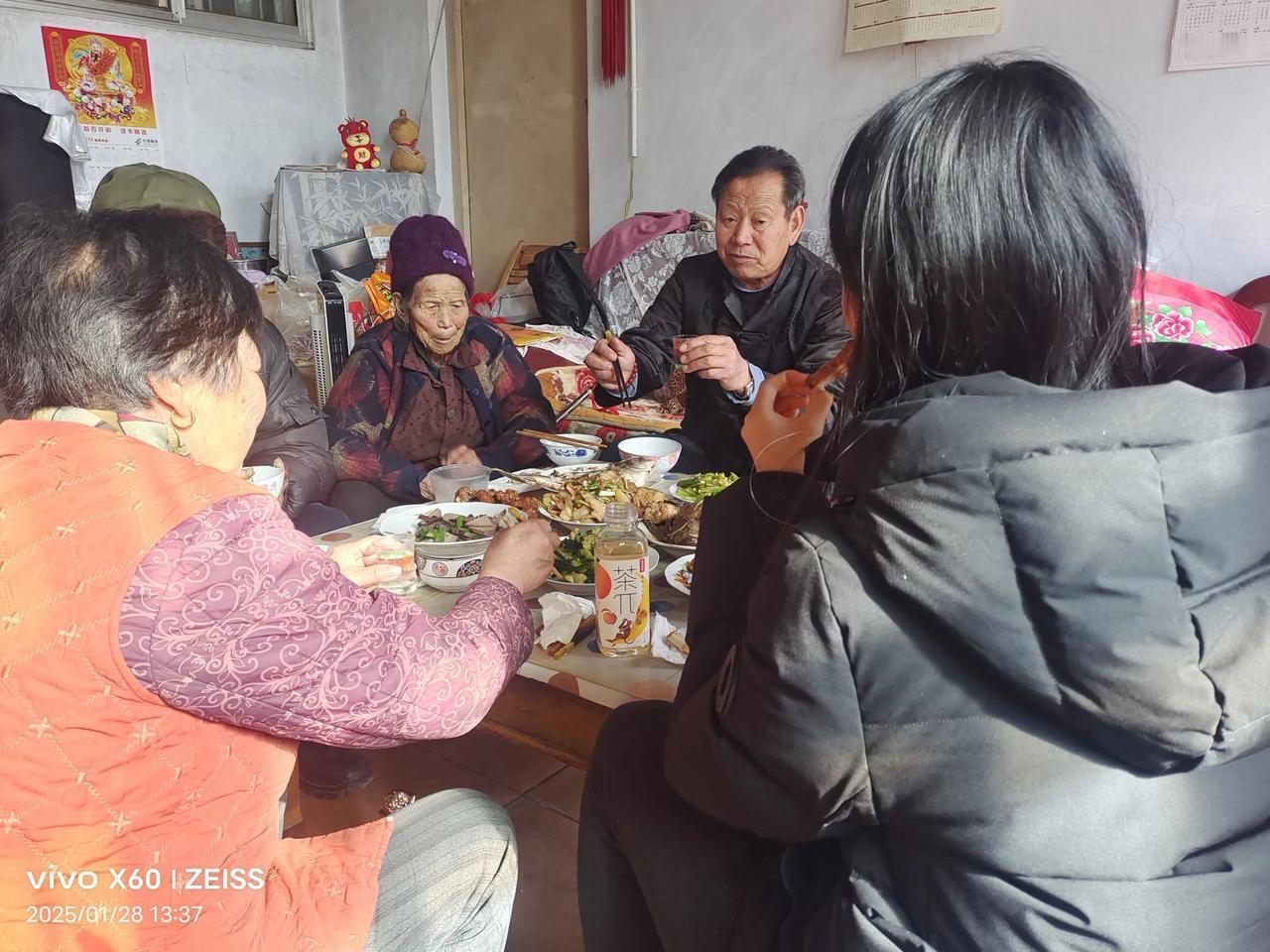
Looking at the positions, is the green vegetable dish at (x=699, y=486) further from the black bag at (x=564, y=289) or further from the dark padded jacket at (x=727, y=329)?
the black bag at (x=564, y=289)

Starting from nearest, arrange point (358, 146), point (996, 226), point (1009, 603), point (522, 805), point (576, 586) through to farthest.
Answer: point (1009, 603)
point (996, 226)
point (576, 586)
point (522, 805)
point (358, 146)

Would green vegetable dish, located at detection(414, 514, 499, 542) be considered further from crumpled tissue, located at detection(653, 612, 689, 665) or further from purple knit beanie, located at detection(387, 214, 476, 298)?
purple knit beanie, located at detection(387, 214, 476, 298)

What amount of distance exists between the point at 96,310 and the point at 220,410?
16 cm

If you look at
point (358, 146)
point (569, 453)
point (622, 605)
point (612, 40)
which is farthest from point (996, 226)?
point (358, 146)

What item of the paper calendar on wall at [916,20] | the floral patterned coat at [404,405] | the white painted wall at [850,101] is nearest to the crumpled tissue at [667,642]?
the floral patterned coat at [404,405]

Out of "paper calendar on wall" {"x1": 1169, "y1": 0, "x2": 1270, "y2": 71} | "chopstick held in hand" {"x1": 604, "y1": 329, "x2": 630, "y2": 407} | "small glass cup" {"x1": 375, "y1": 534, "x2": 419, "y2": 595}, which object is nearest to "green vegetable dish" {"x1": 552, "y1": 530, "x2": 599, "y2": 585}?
"small glass cup" {"x1": 375, "y1": 534, "x2": 419, "y2": 595}

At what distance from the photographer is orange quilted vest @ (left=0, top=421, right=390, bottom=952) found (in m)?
0.74

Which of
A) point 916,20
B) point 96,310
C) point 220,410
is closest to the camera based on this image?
point 96,310

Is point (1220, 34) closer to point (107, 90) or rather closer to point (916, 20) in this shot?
point (916, 20)

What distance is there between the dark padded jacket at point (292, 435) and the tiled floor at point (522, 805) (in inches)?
28.2

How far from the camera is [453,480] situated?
1881 mm

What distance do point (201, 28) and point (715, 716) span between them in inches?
222

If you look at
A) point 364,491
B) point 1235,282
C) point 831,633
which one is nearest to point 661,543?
point 831,633

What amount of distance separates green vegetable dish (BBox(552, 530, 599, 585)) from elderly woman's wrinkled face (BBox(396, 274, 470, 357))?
128 cm
